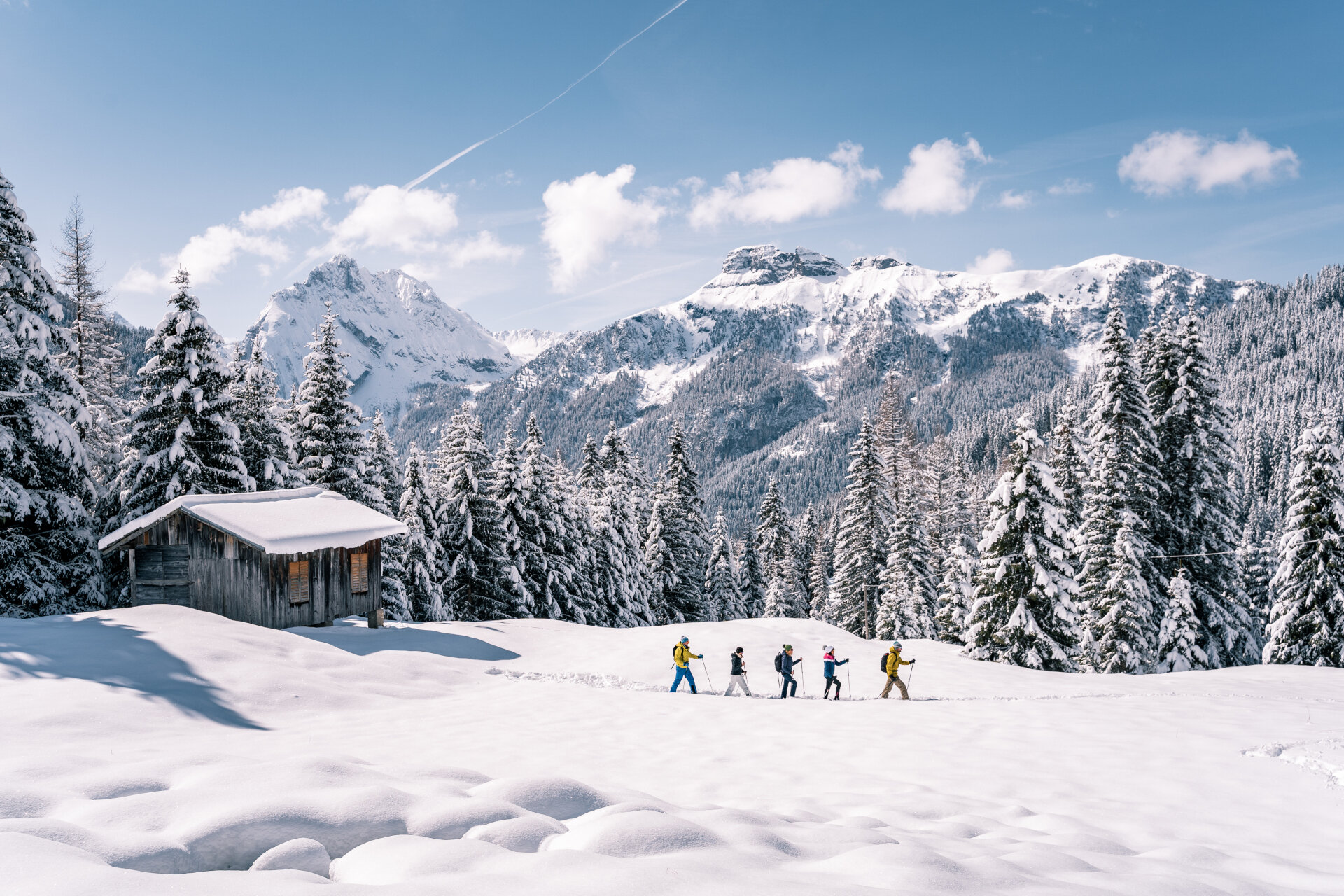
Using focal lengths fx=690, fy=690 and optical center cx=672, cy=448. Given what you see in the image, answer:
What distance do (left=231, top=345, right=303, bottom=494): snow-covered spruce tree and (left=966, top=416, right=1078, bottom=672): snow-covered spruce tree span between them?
2592 centimetres

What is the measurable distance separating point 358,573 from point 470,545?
11901 mm

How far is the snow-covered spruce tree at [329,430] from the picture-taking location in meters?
29.1

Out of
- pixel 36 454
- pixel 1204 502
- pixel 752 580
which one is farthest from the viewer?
Result: pixel 752 580

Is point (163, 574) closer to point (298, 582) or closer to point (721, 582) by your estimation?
point (298, 582)

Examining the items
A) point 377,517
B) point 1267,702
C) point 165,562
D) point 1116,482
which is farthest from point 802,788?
point 1116,482

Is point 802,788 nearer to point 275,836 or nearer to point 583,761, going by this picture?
point 583,761

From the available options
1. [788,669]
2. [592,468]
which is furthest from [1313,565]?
[592,468]

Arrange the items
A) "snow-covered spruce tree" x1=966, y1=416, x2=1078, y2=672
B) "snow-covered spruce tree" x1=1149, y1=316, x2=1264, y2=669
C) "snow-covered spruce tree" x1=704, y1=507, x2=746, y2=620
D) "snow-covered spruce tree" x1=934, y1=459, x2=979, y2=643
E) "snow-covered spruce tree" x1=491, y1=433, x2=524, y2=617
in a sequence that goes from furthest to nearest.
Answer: "snow-covered spruce tree" x1=704, y1=507, x2=746, y2=620 → "snow-covered spruce tree" x1=934, y1=459, x2=979, y2=643 → "snow-covered spruce tree" x1=491, y1=433, x2=524, y2=617 → "snow-covered spruce tree" x1=1149, y1=316, x2=1264, y2=669 → "snow-covered spruce tree" x1=966, y1=416, x2=1078, y2=672

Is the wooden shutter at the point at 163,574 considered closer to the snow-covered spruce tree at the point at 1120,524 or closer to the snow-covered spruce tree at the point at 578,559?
the snow-covered spruce tree at the point at 578,559

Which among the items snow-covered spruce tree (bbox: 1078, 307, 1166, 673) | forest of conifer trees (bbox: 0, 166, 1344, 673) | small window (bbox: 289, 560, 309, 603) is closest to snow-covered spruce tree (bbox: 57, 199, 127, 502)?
forest of conifer trees (bbox: 0, 166, 1344, 673)

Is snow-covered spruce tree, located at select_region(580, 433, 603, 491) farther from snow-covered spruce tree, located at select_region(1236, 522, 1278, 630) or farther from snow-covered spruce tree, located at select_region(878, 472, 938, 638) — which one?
snow-covered spruce tree, located at select_region(1236, 522, 1278, 630)

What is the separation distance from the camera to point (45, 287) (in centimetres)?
2114

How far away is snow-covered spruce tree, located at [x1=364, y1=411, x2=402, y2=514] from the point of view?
31297 mm

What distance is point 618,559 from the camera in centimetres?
4269
